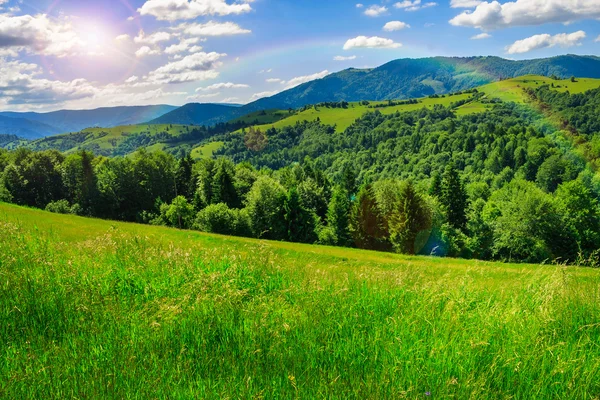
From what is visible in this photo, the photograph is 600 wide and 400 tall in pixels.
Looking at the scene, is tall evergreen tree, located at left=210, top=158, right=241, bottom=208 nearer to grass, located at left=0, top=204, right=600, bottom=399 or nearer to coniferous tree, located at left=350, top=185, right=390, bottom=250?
coniferous tree, located at left=350, top=185, right=390, bottom=250

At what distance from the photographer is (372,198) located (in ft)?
192

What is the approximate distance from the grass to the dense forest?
2616 centimetres

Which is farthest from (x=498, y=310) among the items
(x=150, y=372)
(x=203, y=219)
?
(x=203, y=219)

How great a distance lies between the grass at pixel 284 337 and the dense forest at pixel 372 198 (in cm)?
2616

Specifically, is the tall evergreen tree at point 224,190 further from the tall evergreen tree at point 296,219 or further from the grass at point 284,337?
the grass at point 284,337

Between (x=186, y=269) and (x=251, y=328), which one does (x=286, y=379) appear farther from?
(x=186, y=269)

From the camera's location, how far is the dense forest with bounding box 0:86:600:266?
178 feet

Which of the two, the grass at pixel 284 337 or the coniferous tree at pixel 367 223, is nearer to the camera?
the grass at pixel 284 337

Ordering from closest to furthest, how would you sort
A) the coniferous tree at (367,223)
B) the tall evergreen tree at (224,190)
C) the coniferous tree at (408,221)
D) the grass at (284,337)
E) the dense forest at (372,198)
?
the grass at (284,337) → the coniferous tree at (408,221) → the dense forest at (372,198) → the coniferous tree at (367,223) → the tall evergreen tree at (224,190)

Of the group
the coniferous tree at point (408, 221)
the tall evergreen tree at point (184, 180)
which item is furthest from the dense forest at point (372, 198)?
the tall evergreen tree at point (184, 180)

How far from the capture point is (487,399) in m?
3.48

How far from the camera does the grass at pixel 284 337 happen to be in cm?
358

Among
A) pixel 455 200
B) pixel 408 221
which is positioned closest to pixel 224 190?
pixel 408 221

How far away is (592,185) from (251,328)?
95.2 metres
